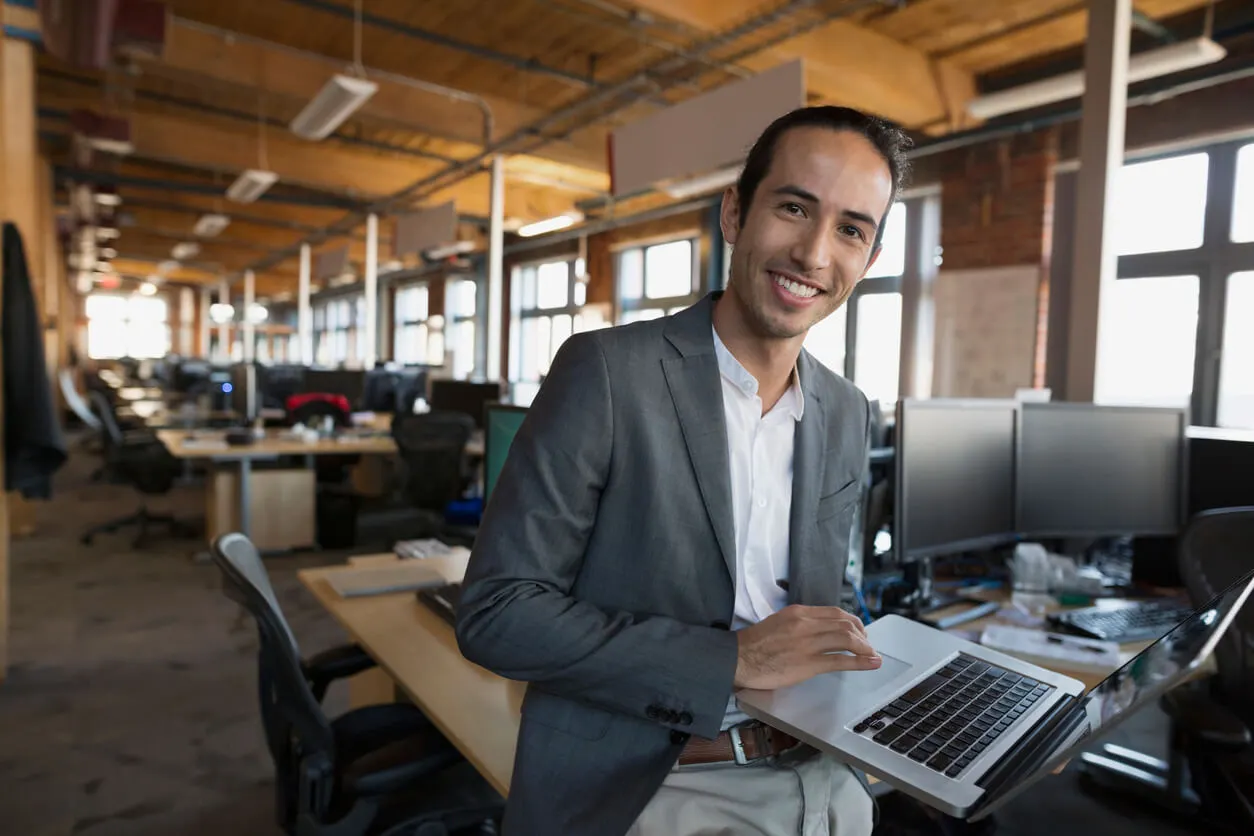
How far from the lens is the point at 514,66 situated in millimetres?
6633

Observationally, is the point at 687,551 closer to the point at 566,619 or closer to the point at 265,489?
the point at 566,619

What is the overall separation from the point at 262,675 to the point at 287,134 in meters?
8.75

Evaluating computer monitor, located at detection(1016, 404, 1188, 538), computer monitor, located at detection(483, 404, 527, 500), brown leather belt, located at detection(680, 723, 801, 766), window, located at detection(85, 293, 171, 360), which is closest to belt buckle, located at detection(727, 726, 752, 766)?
brown leather belt, located at detection(680, 723, 801, 766)

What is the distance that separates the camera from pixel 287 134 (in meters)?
8.87

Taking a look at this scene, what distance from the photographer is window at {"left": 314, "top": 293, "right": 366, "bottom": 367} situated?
65.9 feet

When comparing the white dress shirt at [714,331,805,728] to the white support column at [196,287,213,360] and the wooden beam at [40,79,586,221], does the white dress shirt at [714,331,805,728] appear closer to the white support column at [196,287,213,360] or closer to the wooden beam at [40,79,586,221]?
the wooden beam at [40,79,586,221]

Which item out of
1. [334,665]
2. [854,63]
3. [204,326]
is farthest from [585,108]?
[204,326]

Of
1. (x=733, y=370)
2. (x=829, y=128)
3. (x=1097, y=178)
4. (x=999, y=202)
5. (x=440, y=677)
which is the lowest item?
(x=440, y=677)

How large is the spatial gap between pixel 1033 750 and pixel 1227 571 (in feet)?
4.41

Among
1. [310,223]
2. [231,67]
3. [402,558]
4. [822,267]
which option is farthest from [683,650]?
[310,223]

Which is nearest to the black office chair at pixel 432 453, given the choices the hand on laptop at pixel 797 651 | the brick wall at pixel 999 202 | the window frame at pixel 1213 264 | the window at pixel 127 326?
the hand on laptop at pixel 797 651

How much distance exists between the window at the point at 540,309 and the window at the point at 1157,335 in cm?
763

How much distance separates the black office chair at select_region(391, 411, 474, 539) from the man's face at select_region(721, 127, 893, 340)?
4.07m

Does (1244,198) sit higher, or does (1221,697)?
(1244,198)
